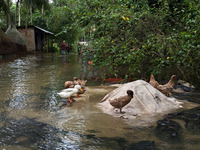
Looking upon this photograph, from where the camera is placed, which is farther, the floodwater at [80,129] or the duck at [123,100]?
the duck at [123,100]

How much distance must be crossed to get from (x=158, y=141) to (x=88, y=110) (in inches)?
83.0

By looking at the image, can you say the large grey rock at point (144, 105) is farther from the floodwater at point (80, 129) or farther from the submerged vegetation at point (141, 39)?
the submerged vegetation at point (141, 39)

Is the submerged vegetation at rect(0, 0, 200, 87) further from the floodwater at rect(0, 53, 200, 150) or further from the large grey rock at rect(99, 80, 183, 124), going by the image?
the floodwater at rect(0, 53, 200, 150)

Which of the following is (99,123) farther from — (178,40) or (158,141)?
(178,40)

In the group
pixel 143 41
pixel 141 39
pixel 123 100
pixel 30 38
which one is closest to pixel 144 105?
pixel 123 100

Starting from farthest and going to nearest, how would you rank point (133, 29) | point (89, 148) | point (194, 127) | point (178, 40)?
point (133, 29), point (178, 40), point (194, 127), point (89, 148)

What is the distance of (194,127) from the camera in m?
4.45

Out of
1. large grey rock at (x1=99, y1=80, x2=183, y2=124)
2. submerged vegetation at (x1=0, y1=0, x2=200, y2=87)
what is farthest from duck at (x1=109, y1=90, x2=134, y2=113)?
submerged vegetation at (x1=0, y1=0, x2=200, y2=87)

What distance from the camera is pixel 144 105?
18.2ft

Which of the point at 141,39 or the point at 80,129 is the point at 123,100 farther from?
the point at 141,39

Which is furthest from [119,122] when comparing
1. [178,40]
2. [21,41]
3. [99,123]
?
[21,41]

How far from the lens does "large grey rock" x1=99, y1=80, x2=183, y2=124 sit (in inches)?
203

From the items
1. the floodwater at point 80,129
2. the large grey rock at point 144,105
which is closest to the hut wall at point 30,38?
the floodwater at point 80,129

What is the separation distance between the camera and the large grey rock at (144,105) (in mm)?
5164
